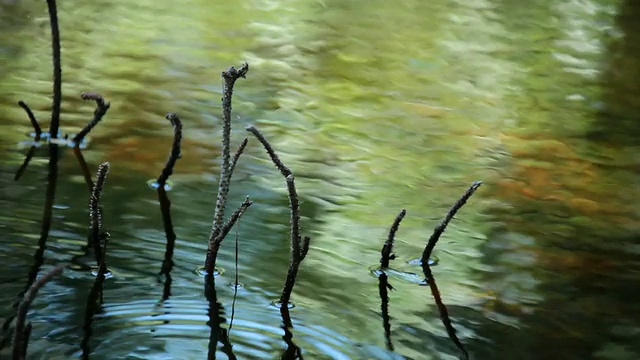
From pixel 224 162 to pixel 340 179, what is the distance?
0.99 meters

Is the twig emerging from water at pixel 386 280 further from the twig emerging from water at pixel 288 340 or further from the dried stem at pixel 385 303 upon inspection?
the twig emerging from water at pixel 288 340

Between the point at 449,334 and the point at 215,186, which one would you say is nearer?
the point at 449,334

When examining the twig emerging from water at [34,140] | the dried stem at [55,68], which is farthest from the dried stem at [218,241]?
the dried stem at [55,68]

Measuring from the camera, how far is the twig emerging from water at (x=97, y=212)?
1681 mm

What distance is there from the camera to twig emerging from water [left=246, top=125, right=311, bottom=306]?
1581 mm

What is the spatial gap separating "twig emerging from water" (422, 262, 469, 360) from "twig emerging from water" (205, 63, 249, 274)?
0.48m

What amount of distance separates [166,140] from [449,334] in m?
1.34

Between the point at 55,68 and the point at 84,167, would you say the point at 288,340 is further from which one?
the point at 55,68

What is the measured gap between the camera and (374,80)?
12.6ft

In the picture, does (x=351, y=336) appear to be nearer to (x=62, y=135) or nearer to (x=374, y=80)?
(x=62, y=135)

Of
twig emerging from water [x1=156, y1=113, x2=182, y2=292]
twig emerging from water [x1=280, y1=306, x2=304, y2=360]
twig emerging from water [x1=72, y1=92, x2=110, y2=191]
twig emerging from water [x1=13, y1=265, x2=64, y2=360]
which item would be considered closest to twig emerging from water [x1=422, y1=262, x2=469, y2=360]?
twig emerging from water [x1=280, y1=306, x2=304, y2=360]

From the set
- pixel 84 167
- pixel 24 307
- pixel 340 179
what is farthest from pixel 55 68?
pixel 24 307

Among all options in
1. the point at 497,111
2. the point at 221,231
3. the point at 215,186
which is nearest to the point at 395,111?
the point at 497,111

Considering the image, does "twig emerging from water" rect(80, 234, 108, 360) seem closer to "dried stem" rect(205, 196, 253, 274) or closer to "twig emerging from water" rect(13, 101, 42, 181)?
"dried stem" rect(205, 196, 253, 274)
